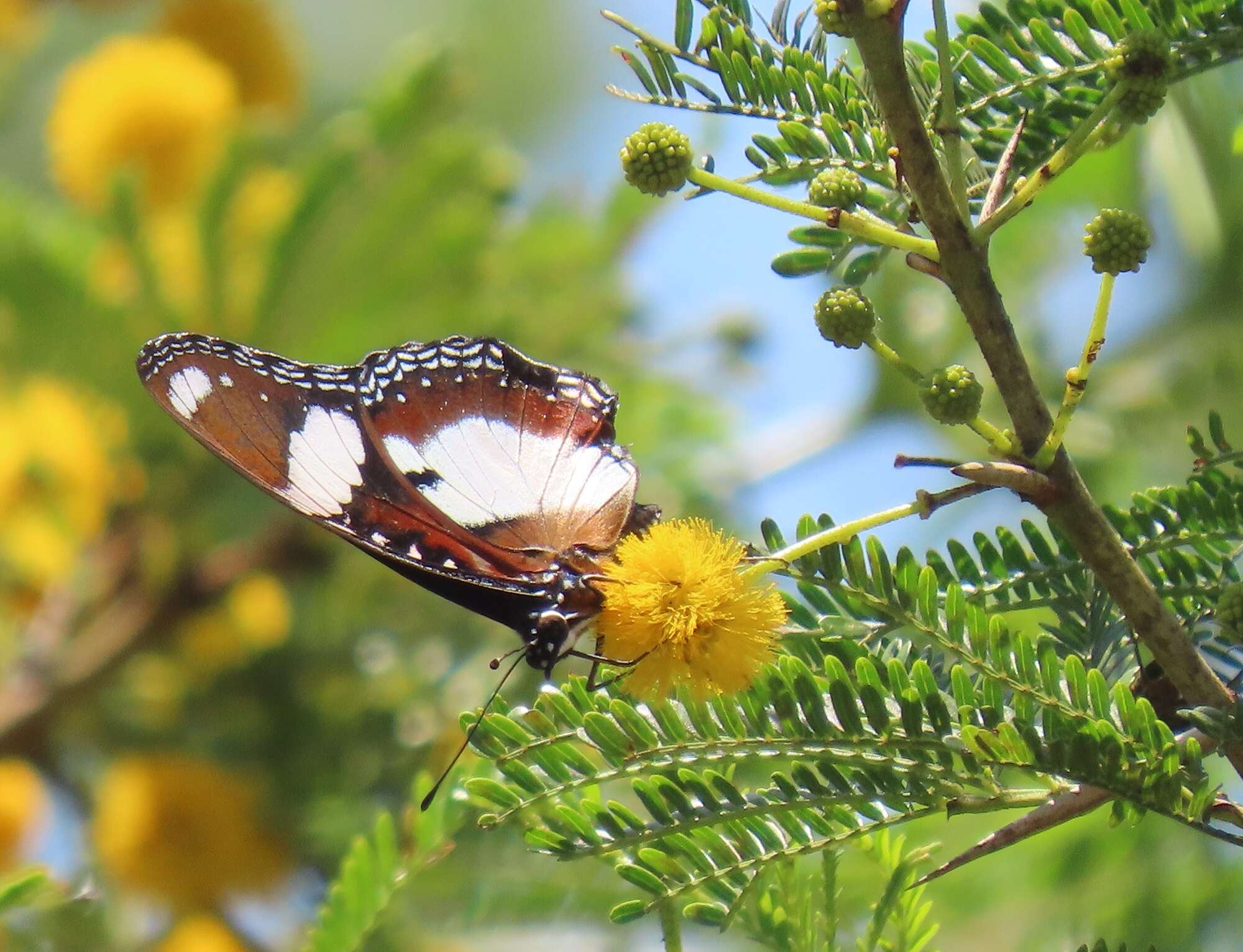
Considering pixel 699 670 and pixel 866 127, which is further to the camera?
pixel 699 670

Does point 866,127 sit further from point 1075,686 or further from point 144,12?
point 144,12

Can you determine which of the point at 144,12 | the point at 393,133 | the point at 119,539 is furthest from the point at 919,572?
the point at 144,12

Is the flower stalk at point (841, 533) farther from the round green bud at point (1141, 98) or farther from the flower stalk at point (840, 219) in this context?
the round green bud at point (1141, 98)

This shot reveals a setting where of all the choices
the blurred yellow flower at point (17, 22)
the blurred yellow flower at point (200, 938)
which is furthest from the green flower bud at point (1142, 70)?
the blurred yellow flower at point (17, 22)

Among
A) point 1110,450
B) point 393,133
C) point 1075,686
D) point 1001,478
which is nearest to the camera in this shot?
point 1001,478

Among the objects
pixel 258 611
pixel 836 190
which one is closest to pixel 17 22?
pixel 258 611

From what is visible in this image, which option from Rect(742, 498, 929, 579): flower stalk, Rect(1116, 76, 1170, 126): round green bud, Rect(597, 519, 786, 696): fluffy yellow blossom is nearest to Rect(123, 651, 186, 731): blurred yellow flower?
Rect(597, 519, 786, 696): fluffy yellow blossom
